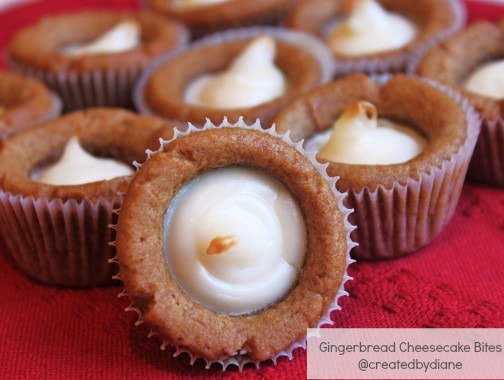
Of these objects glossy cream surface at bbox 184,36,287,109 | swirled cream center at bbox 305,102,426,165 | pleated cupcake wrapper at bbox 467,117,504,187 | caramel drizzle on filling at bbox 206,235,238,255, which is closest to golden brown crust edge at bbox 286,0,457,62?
glossy cream surface at bbox 184,36,287,109

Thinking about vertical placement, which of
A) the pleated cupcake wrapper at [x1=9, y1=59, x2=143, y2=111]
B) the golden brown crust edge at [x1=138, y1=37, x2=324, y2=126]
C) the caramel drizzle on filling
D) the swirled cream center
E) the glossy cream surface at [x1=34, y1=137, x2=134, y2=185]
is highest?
the caramel drizzle on filling

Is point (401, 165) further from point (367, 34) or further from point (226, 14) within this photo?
point (226, 14)

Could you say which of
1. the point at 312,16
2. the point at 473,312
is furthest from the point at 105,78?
the point at 473,312

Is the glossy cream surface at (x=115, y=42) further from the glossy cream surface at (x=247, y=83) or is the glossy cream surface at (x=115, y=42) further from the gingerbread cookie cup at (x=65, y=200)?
the gingerbread cookie cup at (x=65, y=200)

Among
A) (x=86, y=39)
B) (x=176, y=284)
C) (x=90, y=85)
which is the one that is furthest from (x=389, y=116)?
(x=86, y=39)

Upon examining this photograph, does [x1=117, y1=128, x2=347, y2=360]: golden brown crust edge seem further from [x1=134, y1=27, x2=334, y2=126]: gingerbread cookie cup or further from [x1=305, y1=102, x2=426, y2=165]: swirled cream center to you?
[x1=134, y1=27, x2=334, y2=126]: gingerbread cookie cup

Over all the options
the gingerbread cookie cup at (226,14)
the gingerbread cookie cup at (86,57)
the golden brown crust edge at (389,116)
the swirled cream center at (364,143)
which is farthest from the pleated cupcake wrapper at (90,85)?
the swirled cream center at (364,143)
